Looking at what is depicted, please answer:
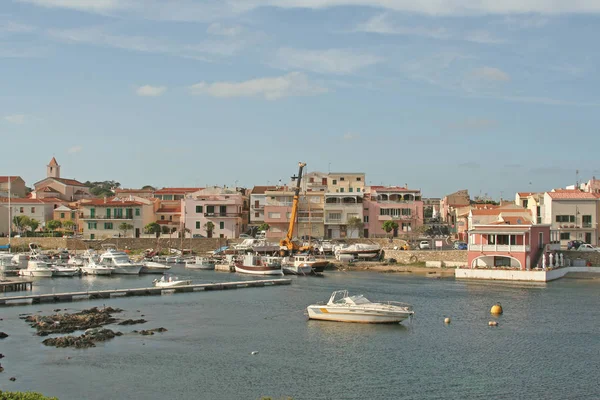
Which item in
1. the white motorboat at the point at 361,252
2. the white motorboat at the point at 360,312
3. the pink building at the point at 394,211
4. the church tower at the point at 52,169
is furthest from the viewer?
the church tower at the point at 52,169

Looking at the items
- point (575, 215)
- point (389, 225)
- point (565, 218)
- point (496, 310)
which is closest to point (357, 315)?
point (496, 310)

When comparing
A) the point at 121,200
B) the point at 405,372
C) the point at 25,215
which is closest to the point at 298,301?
the point at 405,372

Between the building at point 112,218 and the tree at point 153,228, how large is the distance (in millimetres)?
1924

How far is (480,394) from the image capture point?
24.4m

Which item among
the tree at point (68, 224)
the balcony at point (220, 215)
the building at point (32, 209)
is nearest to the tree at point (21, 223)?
the building at point (32, 209)

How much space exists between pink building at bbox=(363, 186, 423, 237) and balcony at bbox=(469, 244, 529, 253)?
2720 cm

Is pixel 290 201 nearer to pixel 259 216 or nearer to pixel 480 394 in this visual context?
pixel 259 216

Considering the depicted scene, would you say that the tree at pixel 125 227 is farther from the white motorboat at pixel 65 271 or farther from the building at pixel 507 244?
the building at pixel 507 244

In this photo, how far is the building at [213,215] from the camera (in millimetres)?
88312

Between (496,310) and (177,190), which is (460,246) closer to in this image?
(496,310)

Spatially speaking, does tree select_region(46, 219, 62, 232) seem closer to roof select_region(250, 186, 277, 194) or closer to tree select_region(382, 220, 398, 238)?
roof select_region(250, 186, 277, 194)

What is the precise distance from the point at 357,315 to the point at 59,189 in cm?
8520

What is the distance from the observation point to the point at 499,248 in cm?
5716

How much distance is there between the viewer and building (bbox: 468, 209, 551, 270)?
185 feet
